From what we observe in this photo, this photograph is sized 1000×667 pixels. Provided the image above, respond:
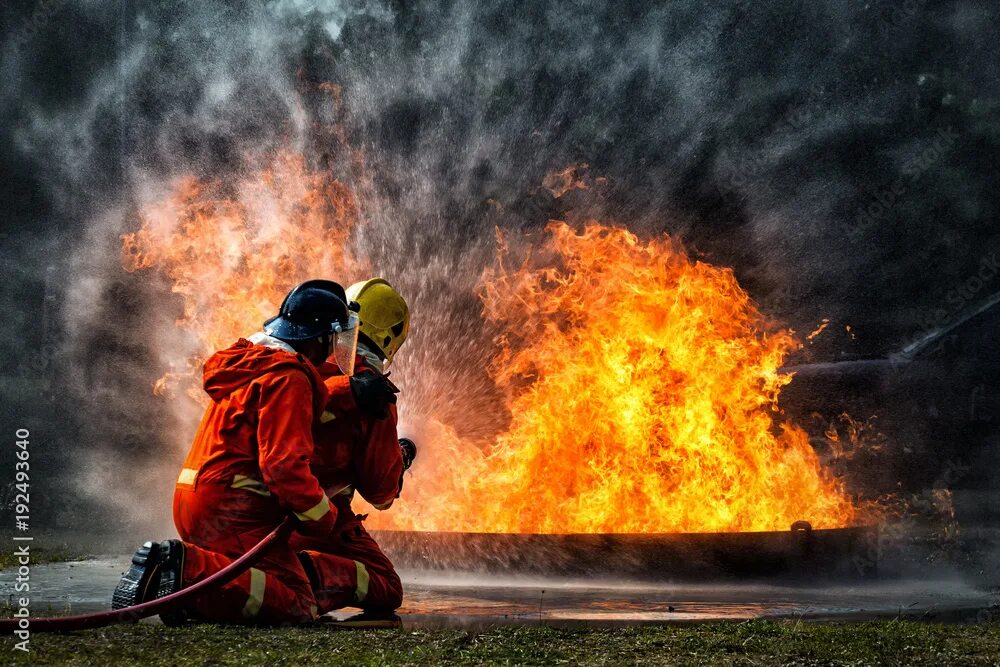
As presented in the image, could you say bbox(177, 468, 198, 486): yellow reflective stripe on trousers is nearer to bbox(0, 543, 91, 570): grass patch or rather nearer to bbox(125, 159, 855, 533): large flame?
bbox(0, 543, 91, 570): grass patch

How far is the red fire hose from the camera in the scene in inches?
140

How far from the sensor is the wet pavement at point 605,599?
4629 mm

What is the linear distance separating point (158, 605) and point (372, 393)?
4.08ft

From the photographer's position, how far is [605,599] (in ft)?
18.1

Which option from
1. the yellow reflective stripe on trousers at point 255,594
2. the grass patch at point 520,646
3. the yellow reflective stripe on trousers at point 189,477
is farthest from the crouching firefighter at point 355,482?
the yellow reflective stripe on trousers at point 189,477

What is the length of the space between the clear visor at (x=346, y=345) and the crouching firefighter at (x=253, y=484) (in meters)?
0.04

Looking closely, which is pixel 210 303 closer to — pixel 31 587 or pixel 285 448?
pixel 31 587

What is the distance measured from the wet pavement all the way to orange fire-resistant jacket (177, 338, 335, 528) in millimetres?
1016

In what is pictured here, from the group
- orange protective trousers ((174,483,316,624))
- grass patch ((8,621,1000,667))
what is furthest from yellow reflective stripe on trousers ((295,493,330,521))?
grass patch ((8,621,1000,667))

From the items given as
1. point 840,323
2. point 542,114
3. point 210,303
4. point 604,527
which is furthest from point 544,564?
point 840,323

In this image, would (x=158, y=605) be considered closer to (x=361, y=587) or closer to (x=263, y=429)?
(x=263, y=429)

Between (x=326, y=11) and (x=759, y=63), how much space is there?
638cm

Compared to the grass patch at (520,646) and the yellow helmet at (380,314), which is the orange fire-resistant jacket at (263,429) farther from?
the yellow helmet at (380,314)

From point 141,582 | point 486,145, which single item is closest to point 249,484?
point 141,582
